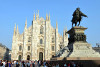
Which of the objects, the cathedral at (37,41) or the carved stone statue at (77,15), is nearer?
the carved stone statue at (77,15)

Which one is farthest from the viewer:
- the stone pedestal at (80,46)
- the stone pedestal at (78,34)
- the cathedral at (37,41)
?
the cathedral at (37,41)

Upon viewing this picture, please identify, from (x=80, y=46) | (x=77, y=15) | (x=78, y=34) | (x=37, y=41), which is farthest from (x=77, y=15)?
(x=37, y=41)

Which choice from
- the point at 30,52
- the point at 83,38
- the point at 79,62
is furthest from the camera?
the point at 30,52

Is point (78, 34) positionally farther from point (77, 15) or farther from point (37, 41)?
point (37, 41)

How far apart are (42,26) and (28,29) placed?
5.04 metres

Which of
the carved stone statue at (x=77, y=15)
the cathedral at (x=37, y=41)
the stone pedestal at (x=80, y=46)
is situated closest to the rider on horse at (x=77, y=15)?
the carved stone statue at (x=77, y=15)

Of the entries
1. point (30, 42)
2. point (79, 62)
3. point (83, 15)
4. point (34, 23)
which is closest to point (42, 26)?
point (34, 23)

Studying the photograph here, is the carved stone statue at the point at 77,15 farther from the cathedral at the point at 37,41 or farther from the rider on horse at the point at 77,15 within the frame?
the cathedral at the point at 37,41

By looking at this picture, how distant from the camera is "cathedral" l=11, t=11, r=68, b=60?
52.3 metres

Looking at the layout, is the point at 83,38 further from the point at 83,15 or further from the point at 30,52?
the point at 30,52

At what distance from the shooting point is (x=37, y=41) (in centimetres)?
5359

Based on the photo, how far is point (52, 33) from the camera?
5397cm

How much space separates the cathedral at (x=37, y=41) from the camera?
52344 millimetres

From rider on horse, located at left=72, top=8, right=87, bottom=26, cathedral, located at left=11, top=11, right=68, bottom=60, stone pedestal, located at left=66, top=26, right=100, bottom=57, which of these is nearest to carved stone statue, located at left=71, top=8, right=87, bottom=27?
rider on horse, located at left=72, top=8, right=87, bottom=26
